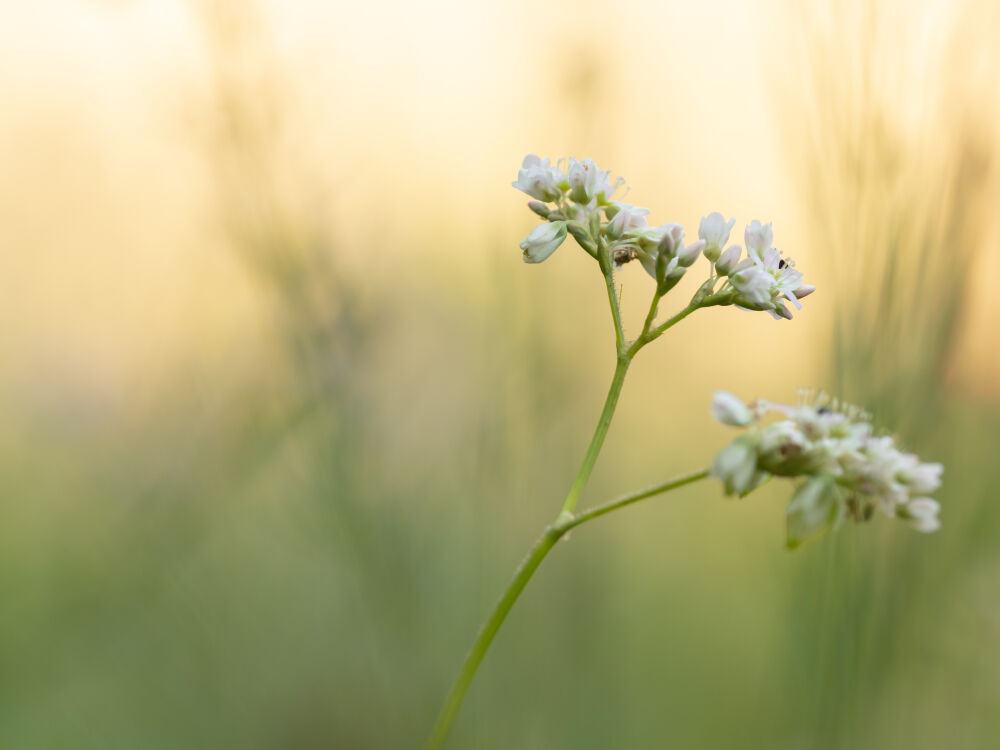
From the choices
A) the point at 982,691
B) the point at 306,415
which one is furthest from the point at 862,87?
the point at 982,691

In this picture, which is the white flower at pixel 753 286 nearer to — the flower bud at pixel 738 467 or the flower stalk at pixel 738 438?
the flower stalk at pixel 738 438

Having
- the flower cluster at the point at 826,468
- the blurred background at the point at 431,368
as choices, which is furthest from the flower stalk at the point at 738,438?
the blurred background at the point at 431,368

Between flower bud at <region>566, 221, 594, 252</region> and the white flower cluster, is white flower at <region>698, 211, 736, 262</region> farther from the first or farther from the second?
flower bud at <region>566, 221, 594, 252</region>

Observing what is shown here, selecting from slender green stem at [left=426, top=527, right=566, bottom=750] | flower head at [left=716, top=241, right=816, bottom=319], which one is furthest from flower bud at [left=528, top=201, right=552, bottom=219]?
slender green stem at [left=426, top=527, right=566, bottom=750]

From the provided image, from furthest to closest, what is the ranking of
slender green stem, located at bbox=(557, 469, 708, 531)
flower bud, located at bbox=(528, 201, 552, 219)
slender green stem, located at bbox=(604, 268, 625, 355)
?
flower bud, located at bbox=(528, 201, 552, 219), slender green stem, located at bbox=(604, 268, 625, 355), slender green stem, located at bbox=(557, 469, 708, 531)

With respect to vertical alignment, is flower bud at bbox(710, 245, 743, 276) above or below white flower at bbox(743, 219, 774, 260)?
below

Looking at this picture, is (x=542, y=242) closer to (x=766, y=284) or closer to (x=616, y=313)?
(x=616, y=313)
